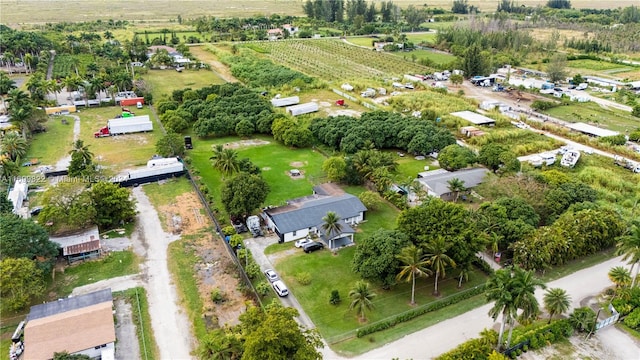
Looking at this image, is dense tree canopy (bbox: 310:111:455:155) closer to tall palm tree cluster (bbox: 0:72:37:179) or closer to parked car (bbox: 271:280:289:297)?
parked car (bbox: 271:280:289:297)

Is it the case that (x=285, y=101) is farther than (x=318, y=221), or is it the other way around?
(x=285, y=101)

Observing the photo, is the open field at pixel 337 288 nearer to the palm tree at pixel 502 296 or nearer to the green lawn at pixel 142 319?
the palm tree at pixel 502 296

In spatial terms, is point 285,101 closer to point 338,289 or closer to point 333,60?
point 333,60

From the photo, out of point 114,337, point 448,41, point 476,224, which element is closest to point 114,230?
point 114,337

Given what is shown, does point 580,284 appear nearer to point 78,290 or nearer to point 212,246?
point 212,246

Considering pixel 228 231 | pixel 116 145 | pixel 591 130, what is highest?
pixel 116 145

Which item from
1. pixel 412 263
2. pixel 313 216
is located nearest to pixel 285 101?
pixel 313 216
